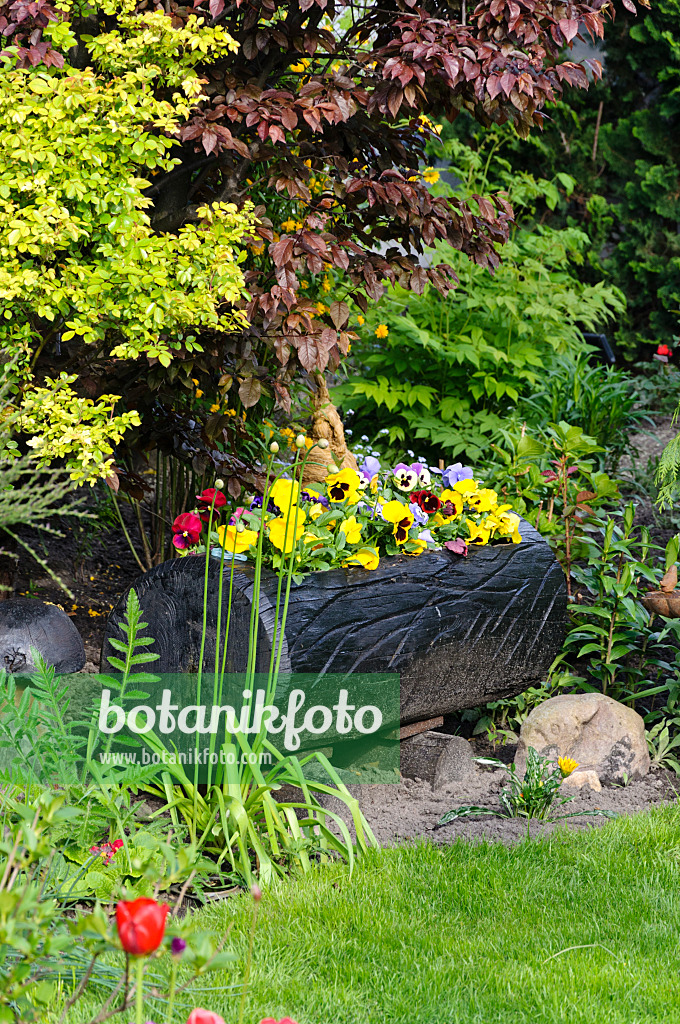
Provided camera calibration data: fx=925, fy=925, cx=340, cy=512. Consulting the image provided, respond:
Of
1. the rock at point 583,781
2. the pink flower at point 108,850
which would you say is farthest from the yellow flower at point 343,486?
the pink flower at point 108,850

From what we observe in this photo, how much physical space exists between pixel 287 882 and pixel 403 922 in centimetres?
30

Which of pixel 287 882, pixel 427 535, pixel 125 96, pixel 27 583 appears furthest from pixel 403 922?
pixel 27 583

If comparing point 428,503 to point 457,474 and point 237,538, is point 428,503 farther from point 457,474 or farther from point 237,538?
point 237,538

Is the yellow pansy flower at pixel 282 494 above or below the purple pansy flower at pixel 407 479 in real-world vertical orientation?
above

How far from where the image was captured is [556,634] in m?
3.18

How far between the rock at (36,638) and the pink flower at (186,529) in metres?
0.73

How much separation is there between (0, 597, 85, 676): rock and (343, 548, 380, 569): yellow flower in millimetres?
1156

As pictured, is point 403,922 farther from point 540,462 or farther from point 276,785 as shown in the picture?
point 540,462

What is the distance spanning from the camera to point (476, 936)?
6.50 feet

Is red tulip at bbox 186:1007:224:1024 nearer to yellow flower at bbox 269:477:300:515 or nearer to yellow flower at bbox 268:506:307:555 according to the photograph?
yellow flower at bbox 268:506:307:555

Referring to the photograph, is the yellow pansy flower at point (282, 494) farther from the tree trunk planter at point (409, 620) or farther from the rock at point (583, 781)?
the rock at point (583, 781)

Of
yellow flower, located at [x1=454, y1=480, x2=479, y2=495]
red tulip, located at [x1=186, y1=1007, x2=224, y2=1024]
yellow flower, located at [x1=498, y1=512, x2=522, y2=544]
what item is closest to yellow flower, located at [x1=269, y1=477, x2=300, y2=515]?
yellow flower, located at [x1=454, y1=480, x2=479, y2=495]

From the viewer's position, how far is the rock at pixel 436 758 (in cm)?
288

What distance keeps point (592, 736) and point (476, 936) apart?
3.57 feet
